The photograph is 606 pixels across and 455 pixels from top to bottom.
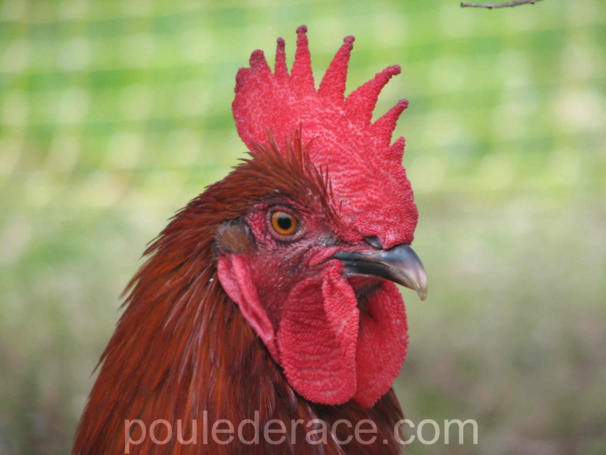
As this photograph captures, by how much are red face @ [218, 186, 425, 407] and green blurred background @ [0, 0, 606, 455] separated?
2.14 metres

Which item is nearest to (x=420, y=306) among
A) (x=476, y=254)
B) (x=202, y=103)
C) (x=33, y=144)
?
(x=476, y=254)

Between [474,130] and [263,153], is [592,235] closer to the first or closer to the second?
[474,130]

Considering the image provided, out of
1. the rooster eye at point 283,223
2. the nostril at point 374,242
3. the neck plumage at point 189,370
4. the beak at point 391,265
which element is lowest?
the neck plumage at point 189,370

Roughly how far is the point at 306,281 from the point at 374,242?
246mm

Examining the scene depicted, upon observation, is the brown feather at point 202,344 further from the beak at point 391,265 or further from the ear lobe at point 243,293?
the beak at point 391,265

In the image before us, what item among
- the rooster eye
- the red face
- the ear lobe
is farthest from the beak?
the ear lobe

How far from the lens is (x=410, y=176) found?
23.4ft

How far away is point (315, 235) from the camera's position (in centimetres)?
259

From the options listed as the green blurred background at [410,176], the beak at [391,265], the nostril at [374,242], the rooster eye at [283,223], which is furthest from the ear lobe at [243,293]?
the green blurred background at [410,176]

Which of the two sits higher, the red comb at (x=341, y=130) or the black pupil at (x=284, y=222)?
the red comb at (x=341, y=130)

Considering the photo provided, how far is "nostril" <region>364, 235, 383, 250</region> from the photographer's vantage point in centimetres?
255

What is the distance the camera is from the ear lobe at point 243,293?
253 cm

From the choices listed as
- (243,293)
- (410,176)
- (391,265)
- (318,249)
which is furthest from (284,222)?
(410,176)

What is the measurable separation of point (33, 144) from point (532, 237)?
4.61m
